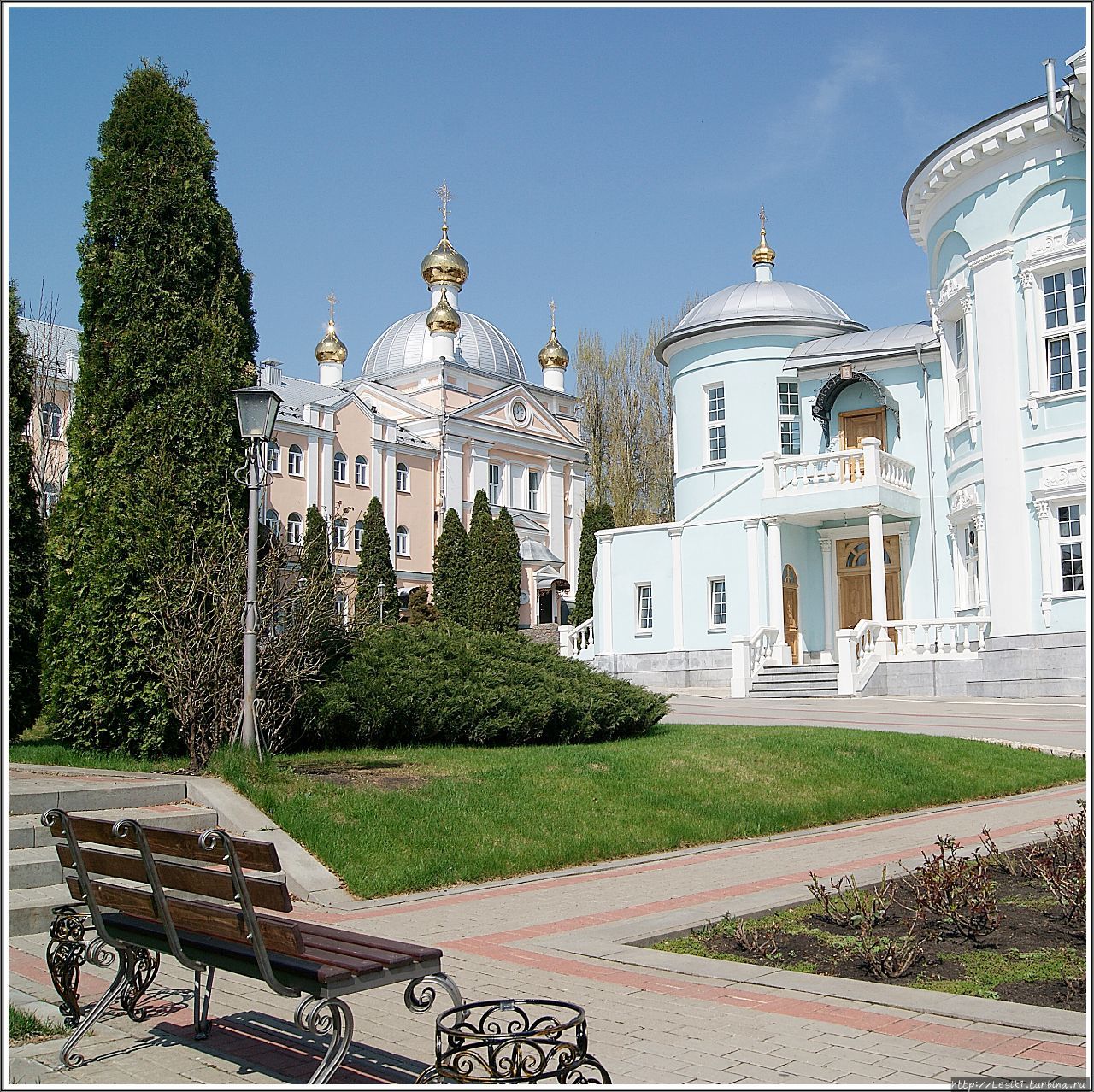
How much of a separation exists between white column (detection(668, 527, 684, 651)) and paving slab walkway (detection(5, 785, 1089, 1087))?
897 inches

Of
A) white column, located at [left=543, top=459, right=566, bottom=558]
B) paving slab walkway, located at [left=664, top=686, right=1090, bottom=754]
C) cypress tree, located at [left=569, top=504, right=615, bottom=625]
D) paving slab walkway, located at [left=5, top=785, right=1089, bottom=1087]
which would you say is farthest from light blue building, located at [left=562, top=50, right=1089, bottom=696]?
white column, located at [left=543, top=459, right=566, bottom=558]

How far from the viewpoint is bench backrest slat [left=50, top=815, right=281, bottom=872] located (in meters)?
4.76

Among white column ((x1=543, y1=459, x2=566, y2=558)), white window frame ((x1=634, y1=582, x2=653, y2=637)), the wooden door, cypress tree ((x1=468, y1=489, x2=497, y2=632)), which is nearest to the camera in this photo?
the wooden door

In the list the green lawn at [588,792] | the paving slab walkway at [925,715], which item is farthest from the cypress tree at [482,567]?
the green lawn at [588,792]

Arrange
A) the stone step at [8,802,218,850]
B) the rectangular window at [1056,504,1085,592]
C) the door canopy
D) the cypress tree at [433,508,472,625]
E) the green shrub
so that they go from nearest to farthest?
the stone step at [8,802,218,850], the green shrub, the rectangular window at [1056,504,1085,592], the door canopy, the cypress tree at [433,508,472,625]

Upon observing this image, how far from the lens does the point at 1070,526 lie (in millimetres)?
22875

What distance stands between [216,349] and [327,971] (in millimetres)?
9524

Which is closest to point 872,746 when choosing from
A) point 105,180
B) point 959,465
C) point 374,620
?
point 374,620

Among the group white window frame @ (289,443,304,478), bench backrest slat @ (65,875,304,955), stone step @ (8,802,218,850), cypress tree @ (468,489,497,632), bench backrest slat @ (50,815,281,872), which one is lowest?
stone step @ (8,802,218,850)

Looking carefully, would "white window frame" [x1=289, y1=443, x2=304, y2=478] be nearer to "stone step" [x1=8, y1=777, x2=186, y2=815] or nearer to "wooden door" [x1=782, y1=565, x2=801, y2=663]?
"wooden door" [x1=782, y1=565, x2=801, y2=663]

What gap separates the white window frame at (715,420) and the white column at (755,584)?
399 cm

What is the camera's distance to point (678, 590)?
30953 mm

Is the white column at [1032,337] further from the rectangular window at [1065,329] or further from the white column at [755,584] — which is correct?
the white column at [755,584]

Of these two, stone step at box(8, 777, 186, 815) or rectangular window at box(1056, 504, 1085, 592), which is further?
rectangular window at box(1056, 504, 1085, 592)
